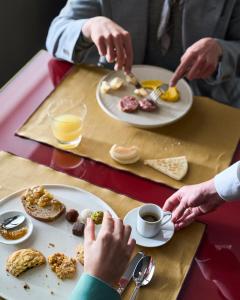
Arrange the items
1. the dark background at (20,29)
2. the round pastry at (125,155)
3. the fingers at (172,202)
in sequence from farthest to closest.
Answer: the dark background at (20,29) → the round pastry at (125,155) → the fingers at (172,202)

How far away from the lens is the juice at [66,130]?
128cm

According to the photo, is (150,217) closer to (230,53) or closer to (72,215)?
(72,215)

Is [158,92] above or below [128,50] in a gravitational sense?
below

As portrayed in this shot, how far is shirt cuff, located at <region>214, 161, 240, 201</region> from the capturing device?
3.37 ft

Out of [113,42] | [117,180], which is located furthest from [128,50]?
[117,180]

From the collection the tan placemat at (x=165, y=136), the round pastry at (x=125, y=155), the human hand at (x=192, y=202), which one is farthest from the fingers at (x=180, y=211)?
the round pastry at (x=125, y=155)

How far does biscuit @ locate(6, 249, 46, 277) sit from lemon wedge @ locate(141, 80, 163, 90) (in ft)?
2.39

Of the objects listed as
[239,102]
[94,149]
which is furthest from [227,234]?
[239,102]

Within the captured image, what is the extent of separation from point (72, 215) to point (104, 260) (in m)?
0.20

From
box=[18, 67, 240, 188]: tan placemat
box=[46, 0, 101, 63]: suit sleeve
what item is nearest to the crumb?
box=[18, 67, 240, 188]: tan placemat

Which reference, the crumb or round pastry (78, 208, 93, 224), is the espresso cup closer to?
round pastry (78, 208, 93, 224)

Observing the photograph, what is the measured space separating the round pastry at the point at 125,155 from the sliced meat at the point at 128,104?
0.59 ft

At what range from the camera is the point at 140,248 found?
1.02 m

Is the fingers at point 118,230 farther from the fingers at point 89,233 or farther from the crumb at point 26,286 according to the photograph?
the crumb at point 26,286
